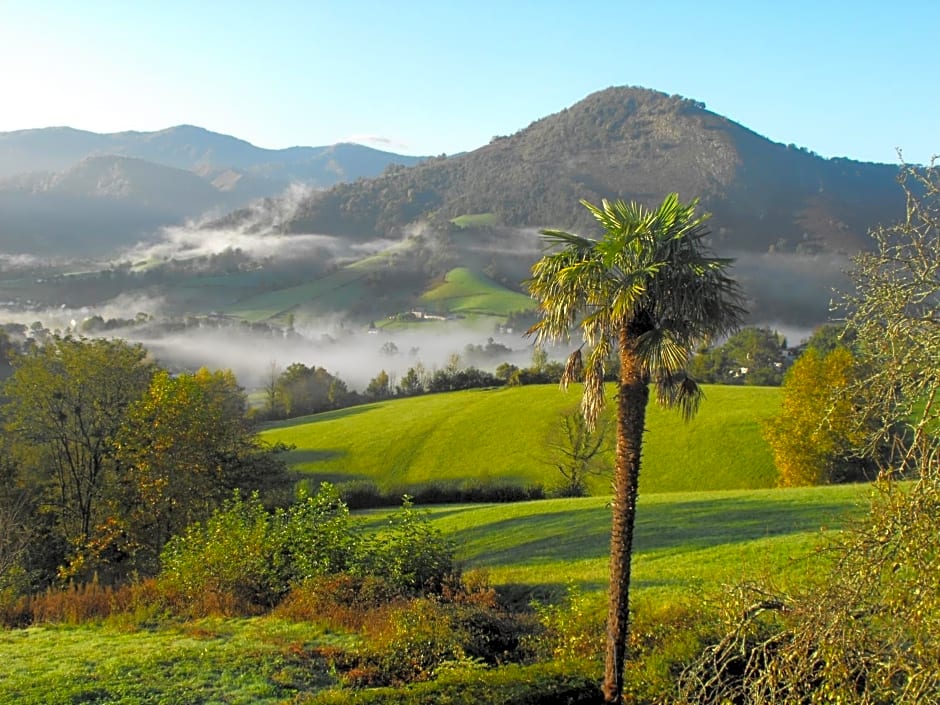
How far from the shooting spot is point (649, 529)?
30391 millimetres

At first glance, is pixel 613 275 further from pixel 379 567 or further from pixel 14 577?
pixel 14 577

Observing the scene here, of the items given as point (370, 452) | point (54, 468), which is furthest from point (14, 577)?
point (370, 452)

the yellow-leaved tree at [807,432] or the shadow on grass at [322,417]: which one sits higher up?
the yellow-leaved tree at [807,432]

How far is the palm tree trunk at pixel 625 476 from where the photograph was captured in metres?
11.6

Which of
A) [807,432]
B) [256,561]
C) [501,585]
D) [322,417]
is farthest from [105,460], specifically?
[322,417]

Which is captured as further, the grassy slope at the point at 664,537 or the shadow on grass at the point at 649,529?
the shadow on grass at the point at 649,529

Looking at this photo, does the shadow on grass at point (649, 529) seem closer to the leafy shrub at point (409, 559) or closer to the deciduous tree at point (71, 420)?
the leafy shrub at point (409, 559)

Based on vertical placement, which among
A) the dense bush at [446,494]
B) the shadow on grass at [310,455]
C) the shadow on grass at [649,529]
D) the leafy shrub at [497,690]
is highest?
the leafy shrub at [497,690]

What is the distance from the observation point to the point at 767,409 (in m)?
70.1

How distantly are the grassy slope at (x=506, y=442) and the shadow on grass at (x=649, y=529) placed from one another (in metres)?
25.2

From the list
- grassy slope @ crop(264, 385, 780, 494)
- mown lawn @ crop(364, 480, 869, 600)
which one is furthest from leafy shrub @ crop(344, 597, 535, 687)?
grassy slope @ crop(264, 385, 780, 494)

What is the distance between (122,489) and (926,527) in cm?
3132

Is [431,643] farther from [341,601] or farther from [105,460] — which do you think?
[105,460]

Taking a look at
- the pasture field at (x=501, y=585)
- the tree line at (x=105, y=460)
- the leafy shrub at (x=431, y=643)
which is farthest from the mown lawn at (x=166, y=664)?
the tree line at (x=105, y=460)
